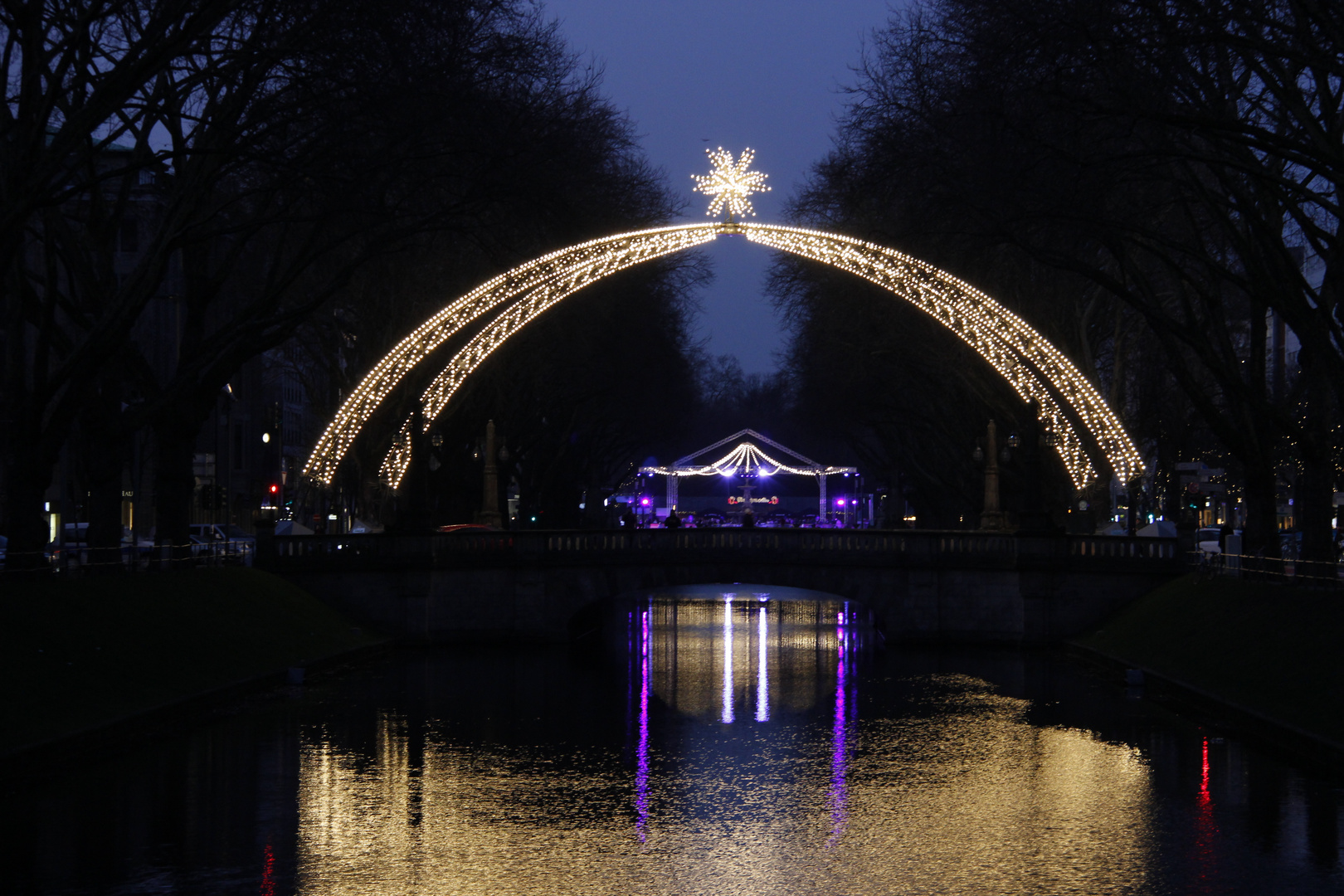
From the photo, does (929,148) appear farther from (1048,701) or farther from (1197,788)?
(1197,788)

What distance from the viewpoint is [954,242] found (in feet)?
166

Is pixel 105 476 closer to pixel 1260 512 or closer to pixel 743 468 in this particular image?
pixel 1260 512

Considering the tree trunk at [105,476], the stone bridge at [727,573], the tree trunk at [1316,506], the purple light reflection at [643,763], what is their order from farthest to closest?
the stone bridge at [727,573], the tree trunk at [1316,506], the tree trunk at [105,476], the purple light reflection at [643,763]

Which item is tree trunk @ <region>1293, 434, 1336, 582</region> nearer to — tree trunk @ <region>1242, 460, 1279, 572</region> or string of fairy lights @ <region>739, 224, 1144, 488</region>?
tree trunk @ <region>1242, 460, 1279, 572</region>

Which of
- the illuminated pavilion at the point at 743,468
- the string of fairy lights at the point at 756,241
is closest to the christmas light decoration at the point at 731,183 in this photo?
the string of fairy lights at the point at 756,241

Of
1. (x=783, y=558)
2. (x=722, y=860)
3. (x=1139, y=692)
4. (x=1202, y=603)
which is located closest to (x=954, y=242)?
(x=783, y=558)

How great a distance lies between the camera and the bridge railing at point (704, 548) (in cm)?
4956

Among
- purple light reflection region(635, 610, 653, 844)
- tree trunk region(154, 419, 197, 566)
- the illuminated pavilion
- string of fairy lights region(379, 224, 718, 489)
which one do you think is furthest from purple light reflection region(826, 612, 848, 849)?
the illuminated pavilion

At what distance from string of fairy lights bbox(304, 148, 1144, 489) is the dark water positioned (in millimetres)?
13456

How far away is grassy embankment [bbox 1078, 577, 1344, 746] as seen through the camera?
27.5 metres

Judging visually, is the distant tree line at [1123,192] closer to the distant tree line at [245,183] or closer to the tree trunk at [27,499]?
the distant tree line at [245,183]

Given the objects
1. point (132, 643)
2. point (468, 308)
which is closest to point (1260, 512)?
point (468, 308)

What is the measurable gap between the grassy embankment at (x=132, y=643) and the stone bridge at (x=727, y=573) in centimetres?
475

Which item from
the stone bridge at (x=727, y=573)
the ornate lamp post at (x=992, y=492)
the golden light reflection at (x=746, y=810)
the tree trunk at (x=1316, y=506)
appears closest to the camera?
the golden light reflection at (x=746, y=810)
